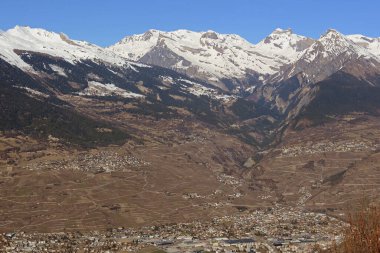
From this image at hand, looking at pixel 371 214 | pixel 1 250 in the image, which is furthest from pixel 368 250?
pixel 1 250

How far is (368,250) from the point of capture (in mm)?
57875

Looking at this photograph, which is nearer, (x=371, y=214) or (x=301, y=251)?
(x=371, y=214)

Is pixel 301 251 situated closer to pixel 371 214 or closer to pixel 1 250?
pixel 1 250

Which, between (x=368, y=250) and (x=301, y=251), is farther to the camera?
(x=301, y=251)

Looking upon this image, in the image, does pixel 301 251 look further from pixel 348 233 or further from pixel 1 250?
pixel 348 233

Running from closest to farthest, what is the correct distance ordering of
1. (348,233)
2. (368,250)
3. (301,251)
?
(368,250) < (348,233) < (301,251)

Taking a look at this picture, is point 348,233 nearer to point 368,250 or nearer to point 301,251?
point 368,250

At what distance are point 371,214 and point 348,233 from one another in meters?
5.36

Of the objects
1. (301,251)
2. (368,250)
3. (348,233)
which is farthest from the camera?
(301,251)

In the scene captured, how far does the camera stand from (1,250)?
198 m

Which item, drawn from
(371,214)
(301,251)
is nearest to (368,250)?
(371,214)

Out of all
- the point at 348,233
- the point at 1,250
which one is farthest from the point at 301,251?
the point at 348,233

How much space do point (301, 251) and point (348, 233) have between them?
450 feet

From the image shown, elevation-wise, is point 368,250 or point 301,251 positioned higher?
point 368,250
